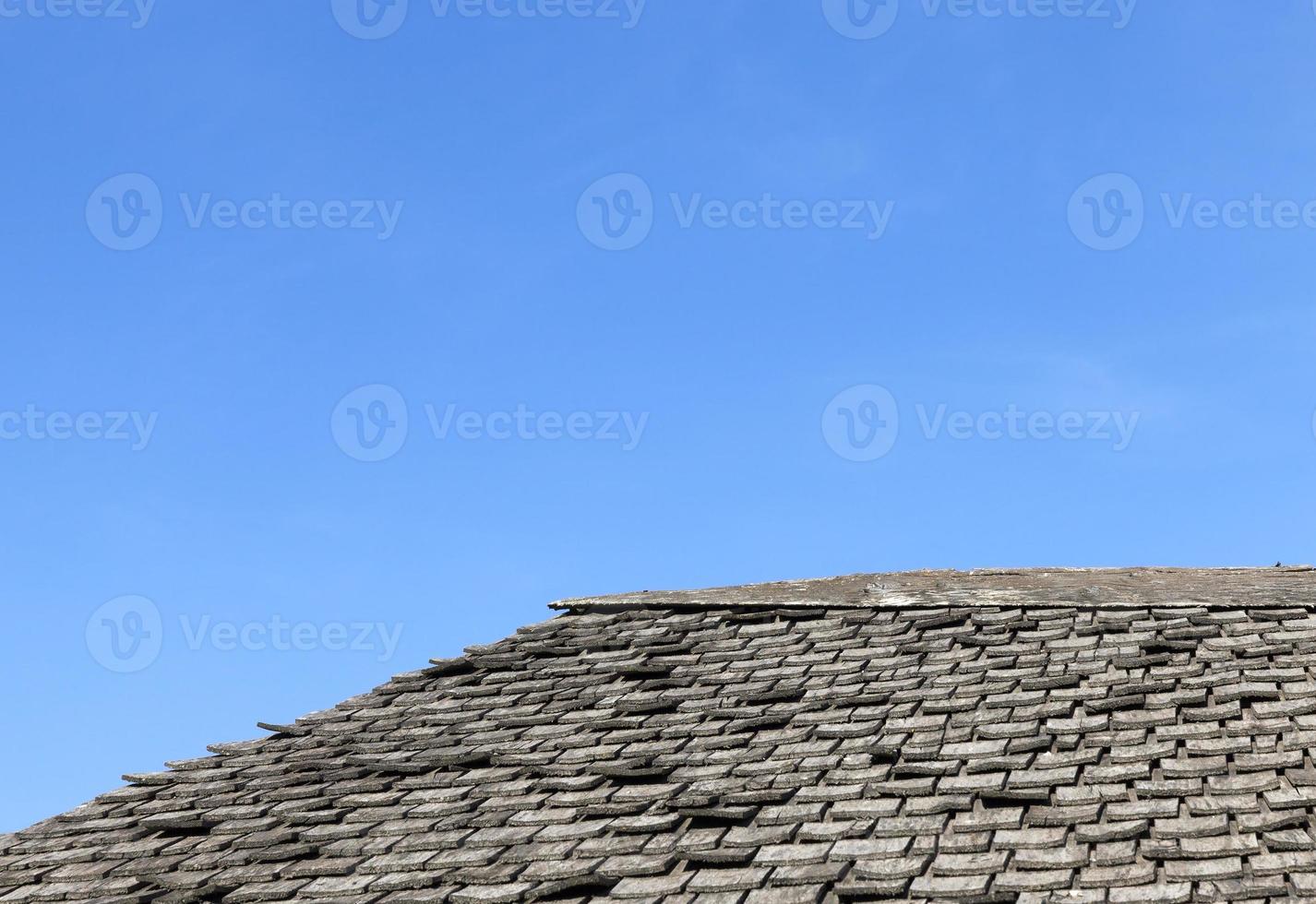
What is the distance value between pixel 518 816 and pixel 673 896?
4.37 feet

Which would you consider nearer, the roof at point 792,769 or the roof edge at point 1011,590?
the roof at point 792,769

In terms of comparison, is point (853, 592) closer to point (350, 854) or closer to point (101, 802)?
point (350, 854)

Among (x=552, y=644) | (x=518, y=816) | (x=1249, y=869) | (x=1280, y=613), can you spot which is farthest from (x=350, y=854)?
(x=1280, y=613)

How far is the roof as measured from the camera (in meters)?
5.75

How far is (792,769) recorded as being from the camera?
6.85 meters

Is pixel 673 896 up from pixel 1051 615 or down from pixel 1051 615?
down

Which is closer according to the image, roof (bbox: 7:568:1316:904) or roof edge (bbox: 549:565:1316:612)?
roof (bbox: 7:568:1316:904)

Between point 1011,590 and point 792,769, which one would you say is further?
point 1011,590

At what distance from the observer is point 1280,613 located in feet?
27.2

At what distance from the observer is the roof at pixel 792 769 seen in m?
5.75

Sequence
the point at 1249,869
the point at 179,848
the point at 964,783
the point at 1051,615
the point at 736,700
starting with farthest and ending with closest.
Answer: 1. the point at 1051,615
2. the point at 736,700
3. the point at 179,848
4. the point at 964,783
5. the point at 1249,869

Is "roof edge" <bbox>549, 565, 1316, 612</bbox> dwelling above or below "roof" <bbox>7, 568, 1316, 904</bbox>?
above

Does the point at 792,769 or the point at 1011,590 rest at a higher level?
the point at 1011,590

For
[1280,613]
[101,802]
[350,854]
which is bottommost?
[350,854]
